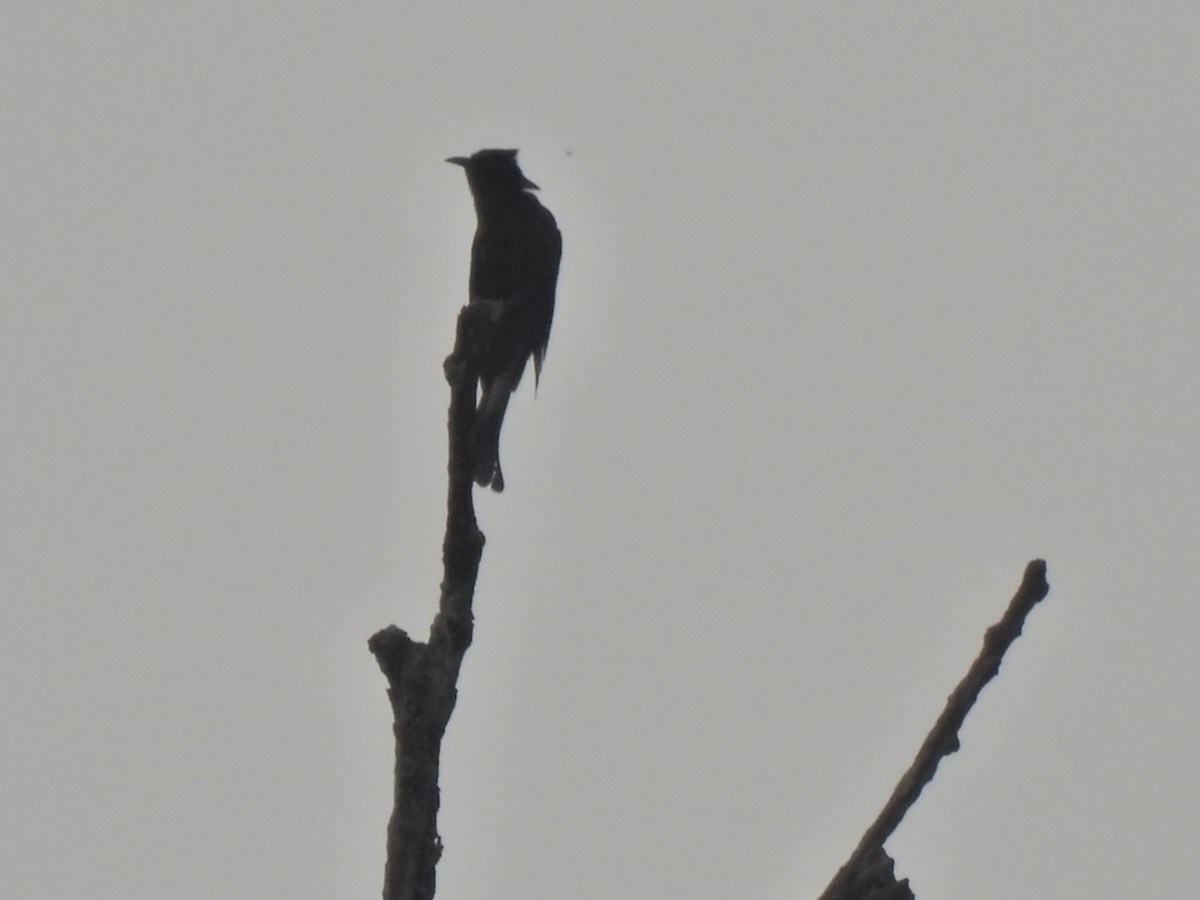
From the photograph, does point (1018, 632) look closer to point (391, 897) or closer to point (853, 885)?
point (853, 885)

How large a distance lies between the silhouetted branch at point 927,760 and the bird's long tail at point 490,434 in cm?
247

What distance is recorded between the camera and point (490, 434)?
603cm

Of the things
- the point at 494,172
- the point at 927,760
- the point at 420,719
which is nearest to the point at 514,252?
the point at 494,172

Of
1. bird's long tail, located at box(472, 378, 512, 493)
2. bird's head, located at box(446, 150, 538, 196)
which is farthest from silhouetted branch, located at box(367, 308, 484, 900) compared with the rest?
bird's head, located at box(446, 150, 538, 196)

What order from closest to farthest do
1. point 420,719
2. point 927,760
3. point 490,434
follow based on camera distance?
point 927,760 → point 420,719 → point 490,434

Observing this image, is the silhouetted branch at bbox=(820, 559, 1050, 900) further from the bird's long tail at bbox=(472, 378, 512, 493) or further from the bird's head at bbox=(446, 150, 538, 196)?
the bird's head at bbox=(446, 150, 538, 196)

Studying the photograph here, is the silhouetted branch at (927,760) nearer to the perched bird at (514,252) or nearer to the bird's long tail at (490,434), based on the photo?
the bird's long tail at (490,434)

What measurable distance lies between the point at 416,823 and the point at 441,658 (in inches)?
13.8

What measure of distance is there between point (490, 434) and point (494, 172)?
205cm

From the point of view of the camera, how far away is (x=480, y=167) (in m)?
7.67

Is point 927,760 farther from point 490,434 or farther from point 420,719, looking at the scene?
point 490,434

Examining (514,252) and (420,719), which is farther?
(514,252)

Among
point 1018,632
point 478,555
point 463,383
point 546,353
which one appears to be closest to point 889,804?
point 1018,632

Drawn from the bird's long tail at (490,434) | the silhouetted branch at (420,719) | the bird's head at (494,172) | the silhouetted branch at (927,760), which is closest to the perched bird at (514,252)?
the bird's head at (494,172)
